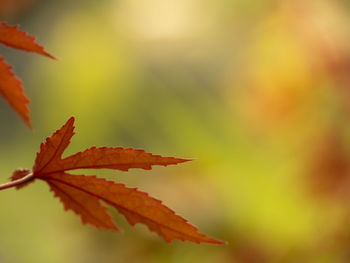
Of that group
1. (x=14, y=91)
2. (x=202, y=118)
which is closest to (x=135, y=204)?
(x=14, y=91)

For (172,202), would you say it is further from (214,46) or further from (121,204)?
(214,46)

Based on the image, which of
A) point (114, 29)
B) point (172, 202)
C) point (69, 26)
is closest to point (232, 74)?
point (114, 29)

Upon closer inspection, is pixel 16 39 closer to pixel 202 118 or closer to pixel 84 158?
pixel 84 158

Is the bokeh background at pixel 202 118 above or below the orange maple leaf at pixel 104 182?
above

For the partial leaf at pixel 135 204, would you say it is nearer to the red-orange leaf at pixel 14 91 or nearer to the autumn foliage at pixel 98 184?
the autumn foliage at pixel 98 184

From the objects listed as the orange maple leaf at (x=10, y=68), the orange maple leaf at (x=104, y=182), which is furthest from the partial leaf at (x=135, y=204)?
the orange maple leaf at (x=10, y=68)

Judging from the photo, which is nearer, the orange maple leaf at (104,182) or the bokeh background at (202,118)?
the orange maple leaf at (104,182)

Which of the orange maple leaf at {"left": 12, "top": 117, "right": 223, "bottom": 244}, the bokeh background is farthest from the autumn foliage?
the bokeh background

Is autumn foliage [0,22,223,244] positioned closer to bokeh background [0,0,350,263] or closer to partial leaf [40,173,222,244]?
partial leaf [40,173,222,244]
